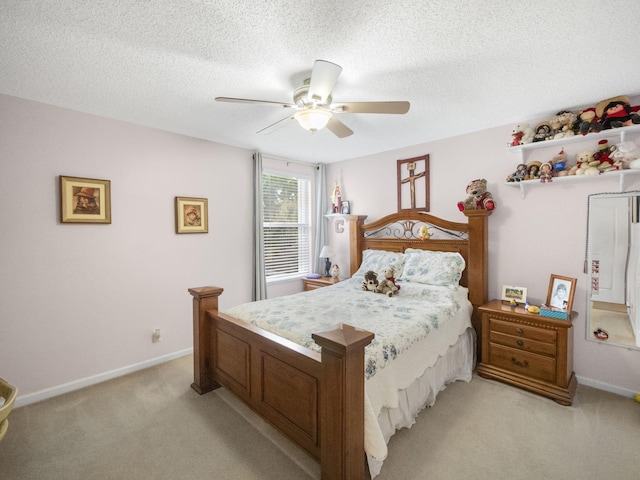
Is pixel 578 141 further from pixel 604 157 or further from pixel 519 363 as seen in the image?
pixel 519 363

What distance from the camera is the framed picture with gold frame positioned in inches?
104

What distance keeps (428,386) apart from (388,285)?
101cm

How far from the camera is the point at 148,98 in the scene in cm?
246

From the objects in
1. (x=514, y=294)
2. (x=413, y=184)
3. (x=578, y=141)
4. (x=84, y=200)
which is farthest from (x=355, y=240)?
(x=84, y=200)

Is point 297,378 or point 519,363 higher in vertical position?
point 297,378

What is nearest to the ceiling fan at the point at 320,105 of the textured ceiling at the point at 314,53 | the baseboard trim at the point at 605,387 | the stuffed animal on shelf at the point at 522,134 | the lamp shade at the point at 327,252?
the textured ceiling at the point at 314,53

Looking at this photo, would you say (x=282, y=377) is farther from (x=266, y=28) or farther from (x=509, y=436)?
(x=266, y=28)

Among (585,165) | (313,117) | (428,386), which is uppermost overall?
(313,117)

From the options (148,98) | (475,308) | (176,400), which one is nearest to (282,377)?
(176,400)

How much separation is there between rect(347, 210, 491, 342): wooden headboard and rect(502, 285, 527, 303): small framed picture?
176 millimetres

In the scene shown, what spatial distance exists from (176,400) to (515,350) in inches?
117

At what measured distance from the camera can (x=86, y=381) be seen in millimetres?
2758

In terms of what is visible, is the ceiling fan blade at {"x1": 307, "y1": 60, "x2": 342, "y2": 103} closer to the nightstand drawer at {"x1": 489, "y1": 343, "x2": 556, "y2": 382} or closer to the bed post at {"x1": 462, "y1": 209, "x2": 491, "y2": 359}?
the bed post at {"x1": 462, "y1": 209, "x2": 491, "y2": 359}

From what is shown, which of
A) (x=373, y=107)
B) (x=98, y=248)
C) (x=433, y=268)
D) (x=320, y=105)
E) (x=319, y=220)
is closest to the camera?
(x=373, y=107)
